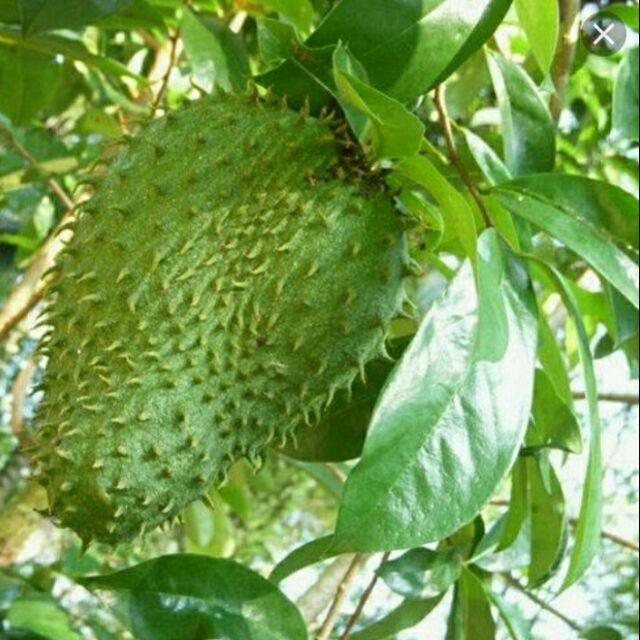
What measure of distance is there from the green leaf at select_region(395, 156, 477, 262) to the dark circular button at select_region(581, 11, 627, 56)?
55 cm

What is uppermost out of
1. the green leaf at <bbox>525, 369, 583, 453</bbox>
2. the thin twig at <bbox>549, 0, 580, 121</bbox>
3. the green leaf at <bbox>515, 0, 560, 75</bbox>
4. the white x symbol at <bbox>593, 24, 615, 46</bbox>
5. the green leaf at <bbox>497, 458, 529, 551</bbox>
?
the white x symbol at <bbox>593, 24, 615, 46</bbox>

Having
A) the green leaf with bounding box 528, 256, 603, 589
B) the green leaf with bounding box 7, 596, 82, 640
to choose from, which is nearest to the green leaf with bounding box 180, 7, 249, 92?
the green leaf with bounding box 528, 256, 603, 589

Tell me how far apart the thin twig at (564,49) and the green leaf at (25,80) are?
71 centimetres

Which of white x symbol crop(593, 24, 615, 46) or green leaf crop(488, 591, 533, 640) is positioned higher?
white x symbol crop(593, 24, 615, 46)

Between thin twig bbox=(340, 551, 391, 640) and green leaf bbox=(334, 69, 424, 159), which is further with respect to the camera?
thin twig bbox=(340, 551, 391, 640)

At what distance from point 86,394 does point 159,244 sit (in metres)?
0.13

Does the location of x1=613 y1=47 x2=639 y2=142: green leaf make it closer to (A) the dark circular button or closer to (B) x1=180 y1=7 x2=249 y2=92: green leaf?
(A) the dark circular button

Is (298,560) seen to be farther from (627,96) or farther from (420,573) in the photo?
(627,96)

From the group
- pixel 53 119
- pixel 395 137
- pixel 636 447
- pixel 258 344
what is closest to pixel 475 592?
pixel 258 344

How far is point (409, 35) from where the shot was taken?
959 mm

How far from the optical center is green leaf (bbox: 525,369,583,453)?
3.81 feet

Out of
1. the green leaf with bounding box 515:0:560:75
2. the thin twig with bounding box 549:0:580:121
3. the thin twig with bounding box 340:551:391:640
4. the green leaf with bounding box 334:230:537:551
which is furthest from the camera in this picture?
the thin twig with bounding box 549:0:580:121

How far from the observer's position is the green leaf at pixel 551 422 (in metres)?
1.16

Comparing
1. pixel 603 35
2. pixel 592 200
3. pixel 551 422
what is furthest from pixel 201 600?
pixel 603 35
